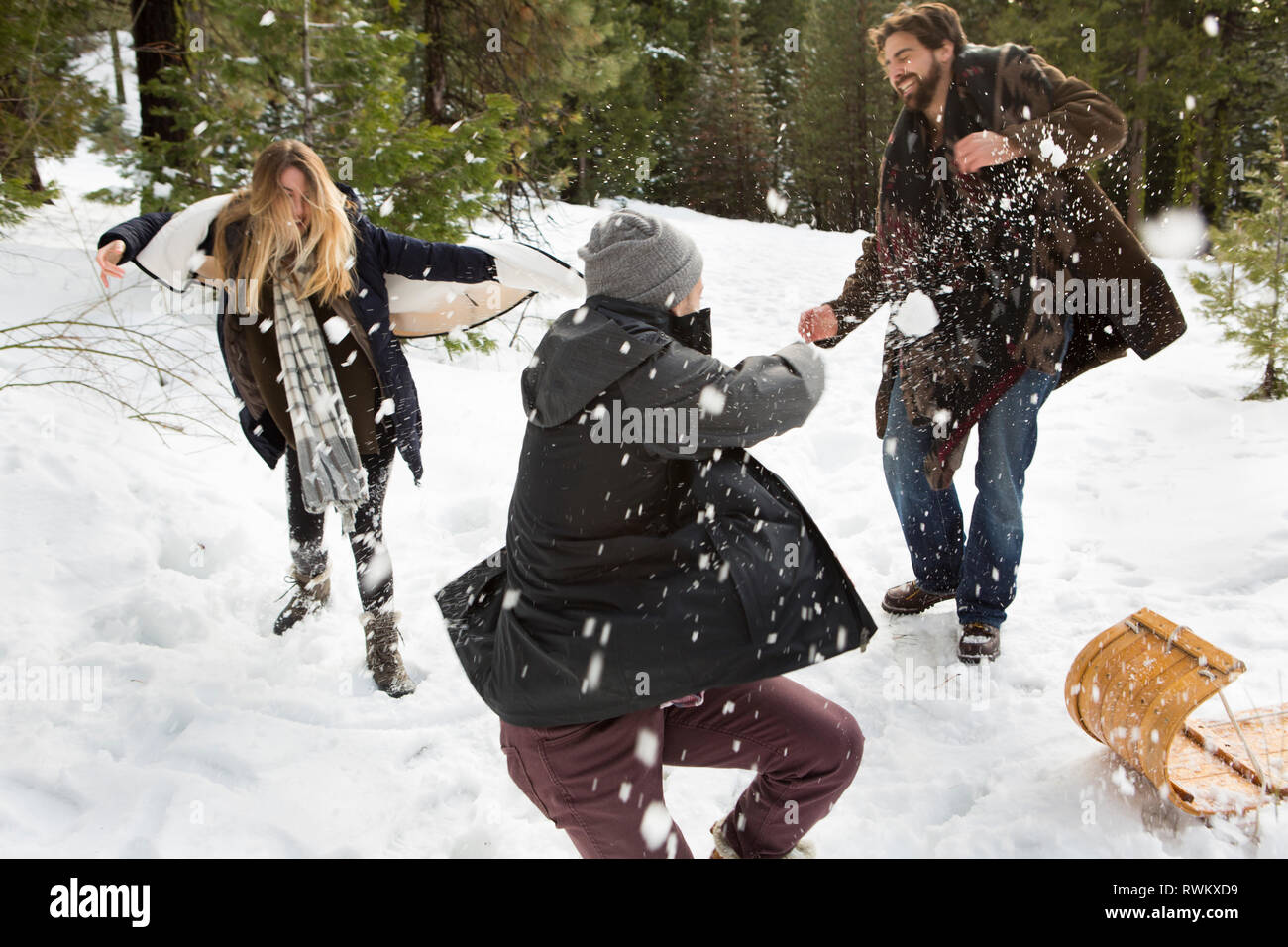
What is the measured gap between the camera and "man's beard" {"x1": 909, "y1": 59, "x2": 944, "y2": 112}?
9.20 feet

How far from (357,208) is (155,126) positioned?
15.9ft

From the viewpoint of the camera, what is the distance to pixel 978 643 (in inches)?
122

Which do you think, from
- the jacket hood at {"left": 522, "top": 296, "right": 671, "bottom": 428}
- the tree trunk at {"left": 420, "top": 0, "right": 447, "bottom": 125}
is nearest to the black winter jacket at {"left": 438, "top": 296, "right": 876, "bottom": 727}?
the jacket hood at {"left": 522, "top": 296, "right": 671, "bottom": 428}

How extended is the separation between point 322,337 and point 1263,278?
22.4 ft

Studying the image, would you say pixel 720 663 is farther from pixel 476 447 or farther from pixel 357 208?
pixel 476 447

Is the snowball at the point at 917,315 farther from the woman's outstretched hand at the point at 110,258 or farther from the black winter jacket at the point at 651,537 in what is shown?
the woman's outstretched hand at the point at 110,258

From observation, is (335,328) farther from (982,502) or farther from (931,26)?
(982,502)

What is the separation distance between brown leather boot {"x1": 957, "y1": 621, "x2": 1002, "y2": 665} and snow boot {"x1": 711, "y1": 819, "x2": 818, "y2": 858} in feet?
3.70

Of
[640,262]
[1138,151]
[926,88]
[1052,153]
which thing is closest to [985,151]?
[1052,153]

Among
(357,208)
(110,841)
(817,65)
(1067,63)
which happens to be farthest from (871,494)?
(817,65)

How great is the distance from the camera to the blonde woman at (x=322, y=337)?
2.80 m

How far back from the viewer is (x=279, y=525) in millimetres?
4301

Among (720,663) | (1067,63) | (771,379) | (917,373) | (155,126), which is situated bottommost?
(720,663)

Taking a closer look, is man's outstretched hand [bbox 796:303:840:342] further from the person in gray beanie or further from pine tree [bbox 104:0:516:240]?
pine tree [bbox 104:0:516:240]
